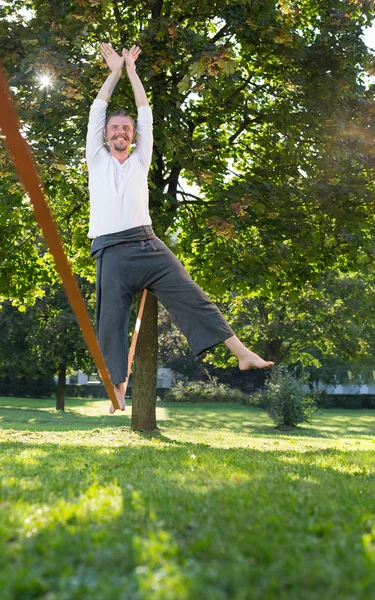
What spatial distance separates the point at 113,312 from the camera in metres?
5.63

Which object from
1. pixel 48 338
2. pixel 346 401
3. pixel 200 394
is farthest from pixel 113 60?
pixel 346 401

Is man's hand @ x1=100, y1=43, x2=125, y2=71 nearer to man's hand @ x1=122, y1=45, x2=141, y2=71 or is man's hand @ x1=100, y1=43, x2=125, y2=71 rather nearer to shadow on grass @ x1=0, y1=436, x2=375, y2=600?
man's hand @ x1=122, y1=45, x2=141, y2=71

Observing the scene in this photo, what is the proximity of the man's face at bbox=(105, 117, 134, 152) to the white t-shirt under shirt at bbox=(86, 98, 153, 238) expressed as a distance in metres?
0.08

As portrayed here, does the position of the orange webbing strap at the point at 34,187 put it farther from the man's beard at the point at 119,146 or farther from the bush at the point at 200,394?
the bush at the point at 200,394

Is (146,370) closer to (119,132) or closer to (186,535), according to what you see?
(119,132)

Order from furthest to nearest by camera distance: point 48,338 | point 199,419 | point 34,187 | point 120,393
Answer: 1. point 48,338
2. point 199,419
3. point 120,393
4. point 34,187

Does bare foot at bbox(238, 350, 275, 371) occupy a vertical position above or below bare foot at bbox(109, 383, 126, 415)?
above

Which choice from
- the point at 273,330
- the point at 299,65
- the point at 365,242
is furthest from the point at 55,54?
the point at 273,330

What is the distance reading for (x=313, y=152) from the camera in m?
13.4

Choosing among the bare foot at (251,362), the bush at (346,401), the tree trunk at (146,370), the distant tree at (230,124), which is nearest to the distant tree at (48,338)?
the tree trunk at (146,370)

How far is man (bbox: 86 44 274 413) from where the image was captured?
5441 mm

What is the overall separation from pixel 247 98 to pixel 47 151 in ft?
16.0

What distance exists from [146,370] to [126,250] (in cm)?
884

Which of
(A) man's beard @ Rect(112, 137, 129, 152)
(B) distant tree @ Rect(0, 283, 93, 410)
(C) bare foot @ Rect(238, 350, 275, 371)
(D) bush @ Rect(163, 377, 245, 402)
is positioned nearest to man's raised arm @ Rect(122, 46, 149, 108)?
(A) man's beard @ Rect(112, 137, 129, 152)
